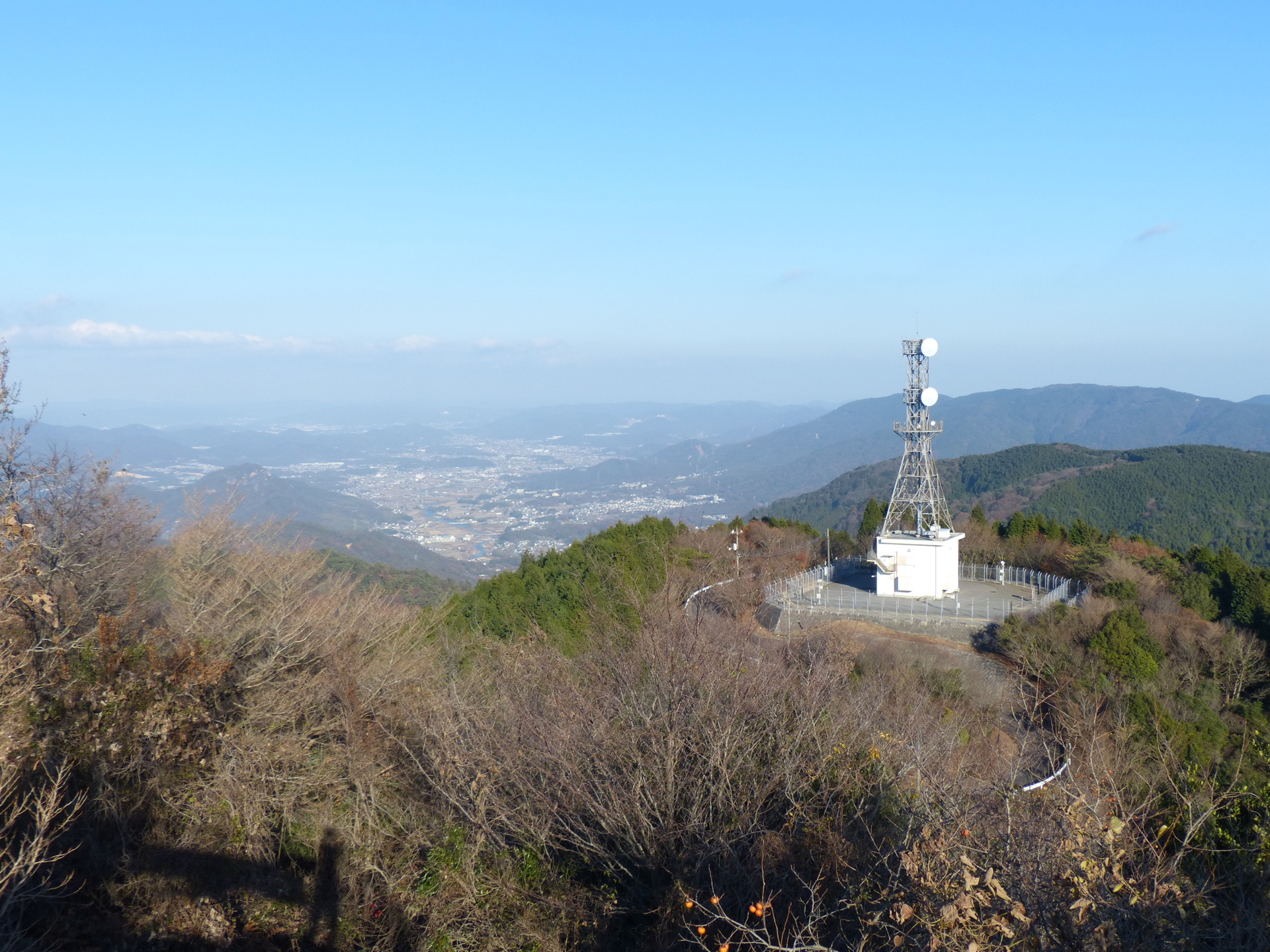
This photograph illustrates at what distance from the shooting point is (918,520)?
2144 cm

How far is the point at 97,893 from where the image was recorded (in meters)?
7.92

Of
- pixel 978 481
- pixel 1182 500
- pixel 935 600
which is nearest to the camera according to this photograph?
pixel 935 600

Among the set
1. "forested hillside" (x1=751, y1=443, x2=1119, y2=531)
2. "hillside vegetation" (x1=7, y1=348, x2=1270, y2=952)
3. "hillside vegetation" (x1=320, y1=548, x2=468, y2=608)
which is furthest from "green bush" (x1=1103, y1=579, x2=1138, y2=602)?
"forested hillside" (x1=751, y1=443, x2=1119, y2=531)

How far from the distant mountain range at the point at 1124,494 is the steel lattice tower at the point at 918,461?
119 feet

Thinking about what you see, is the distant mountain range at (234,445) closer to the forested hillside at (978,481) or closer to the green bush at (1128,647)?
the forested hillside at (978,481)

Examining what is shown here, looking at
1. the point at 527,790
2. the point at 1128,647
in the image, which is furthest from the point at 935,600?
the point at 527,790

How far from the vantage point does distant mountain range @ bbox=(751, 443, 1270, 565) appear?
214 feet

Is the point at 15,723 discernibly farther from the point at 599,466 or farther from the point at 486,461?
the point at 486,461

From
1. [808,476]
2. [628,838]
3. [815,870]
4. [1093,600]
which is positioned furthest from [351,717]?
[808,476]

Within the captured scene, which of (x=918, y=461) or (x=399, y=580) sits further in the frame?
(x=399, y=580)

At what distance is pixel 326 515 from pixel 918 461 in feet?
223

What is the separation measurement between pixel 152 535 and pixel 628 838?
13.3m

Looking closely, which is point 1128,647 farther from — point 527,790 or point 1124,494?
point 1124,494

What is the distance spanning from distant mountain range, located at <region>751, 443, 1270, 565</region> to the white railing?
→ 1391 inches
